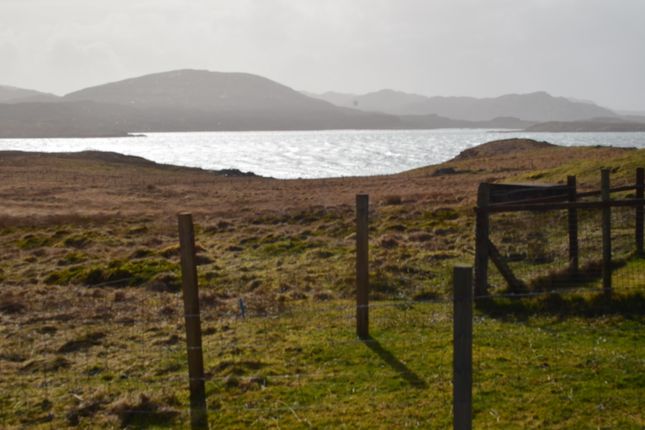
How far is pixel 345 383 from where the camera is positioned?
8211 mm

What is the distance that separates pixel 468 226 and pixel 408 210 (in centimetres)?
961

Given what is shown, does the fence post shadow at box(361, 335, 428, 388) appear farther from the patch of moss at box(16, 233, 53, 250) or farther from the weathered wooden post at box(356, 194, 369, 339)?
the patch of moss at box(16, 233, 53, 250)

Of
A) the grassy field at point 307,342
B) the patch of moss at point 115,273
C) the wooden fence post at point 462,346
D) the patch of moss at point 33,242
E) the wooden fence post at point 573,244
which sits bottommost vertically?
the patch of moss at point 33,242

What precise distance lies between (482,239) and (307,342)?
3931 millimetres

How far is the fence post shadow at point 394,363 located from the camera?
8.10 meters

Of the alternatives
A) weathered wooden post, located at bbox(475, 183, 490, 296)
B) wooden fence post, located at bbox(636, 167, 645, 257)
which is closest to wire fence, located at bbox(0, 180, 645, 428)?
wooden fence post, located at bbox(636, 167, 645, 257)

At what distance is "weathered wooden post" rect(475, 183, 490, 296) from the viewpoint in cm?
1158

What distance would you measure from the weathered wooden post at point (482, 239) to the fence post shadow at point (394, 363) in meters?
2.88

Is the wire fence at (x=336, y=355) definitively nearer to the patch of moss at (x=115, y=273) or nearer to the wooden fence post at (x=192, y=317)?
the wooden fence post at (x=192, y=317)

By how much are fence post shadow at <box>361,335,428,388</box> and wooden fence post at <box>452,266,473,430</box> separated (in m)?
3.57

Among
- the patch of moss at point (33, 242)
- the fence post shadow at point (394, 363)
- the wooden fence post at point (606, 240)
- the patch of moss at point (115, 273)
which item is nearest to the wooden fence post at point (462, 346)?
the fence post shadow at point (394, 363)

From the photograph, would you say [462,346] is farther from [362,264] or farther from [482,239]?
[482,239]

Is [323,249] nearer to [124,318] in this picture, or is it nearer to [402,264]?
[402,264]

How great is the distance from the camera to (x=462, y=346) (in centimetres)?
446
